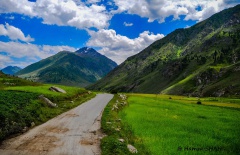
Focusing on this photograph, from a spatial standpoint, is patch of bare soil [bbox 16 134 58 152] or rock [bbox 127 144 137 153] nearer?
rock [bbox 127 144 137 153]

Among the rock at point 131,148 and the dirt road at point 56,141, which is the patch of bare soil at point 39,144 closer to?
the dirt road at point 56,141

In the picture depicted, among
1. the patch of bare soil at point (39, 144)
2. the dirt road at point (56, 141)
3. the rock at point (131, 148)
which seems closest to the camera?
the dirt road at point (56, 141)

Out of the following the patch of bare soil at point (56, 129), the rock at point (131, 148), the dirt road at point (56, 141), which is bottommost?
the rock at point (131, 148)

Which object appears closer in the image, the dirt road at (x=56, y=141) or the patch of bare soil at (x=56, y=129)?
the dirt road at (x=56, y=141)

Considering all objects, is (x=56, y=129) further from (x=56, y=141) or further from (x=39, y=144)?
(x=39, y=144)

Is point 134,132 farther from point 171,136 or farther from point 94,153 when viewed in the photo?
point 94,153

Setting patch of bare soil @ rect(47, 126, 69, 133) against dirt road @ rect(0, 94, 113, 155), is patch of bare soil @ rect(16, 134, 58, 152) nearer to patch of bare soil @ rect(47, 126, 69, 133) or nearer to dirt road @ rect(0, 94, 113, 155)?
dirt road @ rect(0, 94, 113, 155)

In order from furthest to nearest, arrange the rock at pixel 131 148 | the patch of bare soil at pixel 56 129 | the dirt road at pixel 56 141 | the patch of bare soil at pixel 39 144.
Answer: the patch of bare soil at pixel 56 129, the patch of bare soil at pixel 39 144, the rock at pixel 131 148, the dirt road at pixel 56 141

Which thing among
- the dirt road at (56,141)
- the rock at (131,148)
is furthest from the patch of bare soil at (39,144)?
the rock at (131,148)

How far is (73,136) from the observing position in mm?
20266

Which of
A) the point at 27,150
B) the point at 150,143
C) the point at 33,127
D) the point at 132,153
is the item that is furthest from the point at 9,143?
A: the point at 150,143

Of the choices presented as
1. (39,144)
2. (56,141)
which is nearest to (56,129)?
(56,141)

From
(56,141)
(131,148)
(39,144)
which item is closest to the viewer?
(131,148)

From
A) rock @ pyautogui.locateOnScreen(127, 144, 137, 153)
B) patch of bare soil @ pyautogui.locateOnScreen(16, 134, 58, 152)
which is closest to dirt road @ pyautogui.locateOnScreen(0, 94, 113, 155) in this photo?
patch of bare soil @ pyautogui.locateOnScreen(16, 134, 58, 152)
